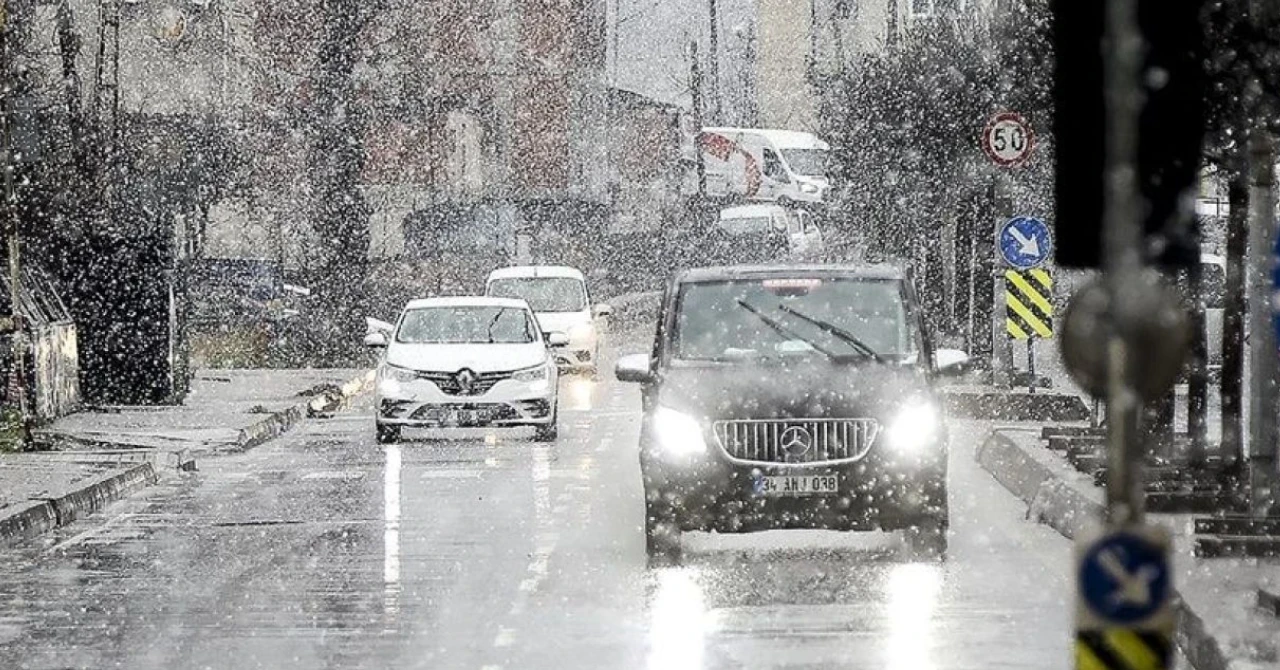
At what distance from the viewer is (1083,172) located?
626cm

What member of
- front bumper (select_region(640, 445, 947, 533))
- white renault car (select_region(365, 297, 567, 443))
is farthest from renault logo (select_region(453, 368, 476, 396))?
front bumper (select_region(640, 445, 947, 533))

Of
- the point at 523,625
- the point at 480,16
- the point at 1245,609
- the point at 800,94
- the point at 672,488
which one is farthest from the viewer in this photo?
the point at 800,94

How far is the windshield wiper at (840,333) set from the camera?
1597 cm

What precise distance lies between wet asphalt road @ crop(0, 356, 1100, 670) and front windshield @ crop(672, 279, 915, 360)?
3.82 feet

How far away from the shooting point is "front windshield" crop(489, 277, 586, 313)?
3994 cm

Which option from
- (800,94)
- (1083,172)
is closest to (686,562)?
(1083,172)

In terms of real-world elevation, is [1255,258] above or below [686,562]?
above

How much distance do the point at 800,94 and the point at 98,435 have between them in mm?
63347

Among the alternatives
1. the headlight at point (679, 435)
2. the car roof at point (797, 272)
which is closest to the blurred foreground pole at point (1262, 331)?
the car roof at point (797, 272)

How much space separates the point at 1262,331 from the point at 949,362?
1.75 m

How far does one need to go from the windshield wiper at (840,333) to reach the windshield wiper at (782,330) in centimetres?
11

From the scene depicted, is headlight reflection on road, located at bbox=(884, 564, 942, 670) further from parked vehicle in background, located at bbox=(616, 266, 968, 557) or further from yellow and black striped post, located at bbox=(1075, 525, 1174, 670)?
yellow and black striped post, located at bbox=(1075, 525, 1174, 670)

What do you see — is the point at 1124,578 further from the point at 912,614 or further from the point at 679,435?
the point at 679,435

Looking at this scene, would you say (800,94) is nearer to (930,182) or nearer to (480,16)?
(480,16)
